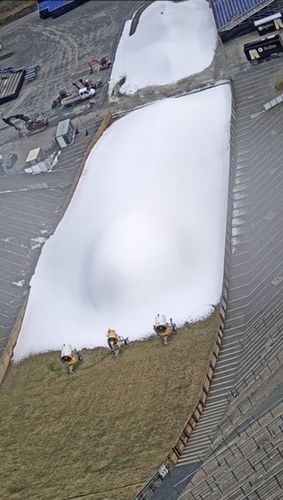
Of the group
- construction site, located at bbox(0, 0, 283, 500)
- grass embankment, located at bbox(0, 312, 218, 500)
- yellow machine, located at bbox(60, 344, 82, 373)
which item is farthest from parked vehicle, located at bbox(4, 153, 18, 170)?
yellow machine, located at bbox(60, 344, 82, 373)

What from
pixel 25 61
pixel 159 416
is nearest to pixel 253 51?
pixel 25 61

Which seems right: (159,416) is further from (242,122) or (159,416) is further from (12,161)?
(12,161)

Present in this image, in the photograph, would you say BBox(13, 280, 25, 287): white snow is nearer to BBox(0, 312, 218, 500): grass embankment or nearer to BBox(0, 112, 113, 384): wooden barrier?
BBox(0, 112, 113, 384): wooden barrier

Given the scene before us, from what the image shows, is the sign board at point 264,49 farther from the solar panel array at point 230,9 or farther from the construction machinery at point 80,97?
the construction machinery at point 80,97

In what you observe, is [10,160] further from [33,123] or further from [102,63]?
[102,63]

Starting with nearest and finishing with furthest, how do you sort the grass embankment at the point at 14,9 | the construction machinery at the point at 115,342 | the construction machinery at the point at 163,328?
the construction machinery at the point at 163,328 → the construction machinery at the point at 115,342 → the grass embankment at the point at 14,9

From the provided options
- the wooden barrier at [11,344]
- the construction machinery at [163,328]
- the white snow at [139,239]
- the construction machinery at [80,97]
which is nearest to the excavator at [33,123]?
the construction machinery at [80,97]
